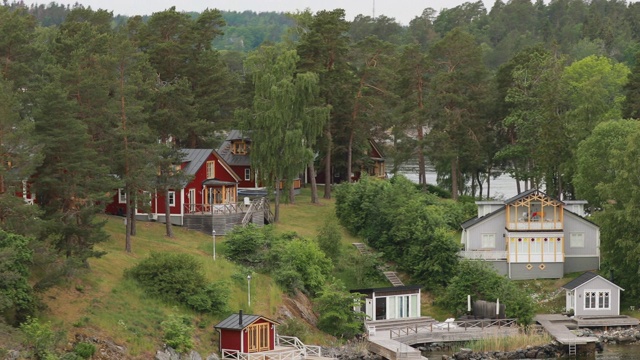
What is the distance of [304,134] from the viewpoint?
3115 inches

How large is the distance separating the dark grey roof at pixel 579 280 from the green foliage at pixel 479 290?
9.52 ft

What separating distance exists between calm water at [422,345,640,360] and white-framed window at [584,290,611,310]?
436cm

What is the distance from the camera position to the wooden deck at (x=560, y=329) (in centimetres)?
6188

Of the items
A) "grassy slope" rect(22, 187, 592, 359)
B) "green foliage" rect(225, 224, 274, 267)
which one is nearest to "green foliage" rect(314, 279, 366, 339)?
"grassy slope" rect(22, 187, 592, 359)

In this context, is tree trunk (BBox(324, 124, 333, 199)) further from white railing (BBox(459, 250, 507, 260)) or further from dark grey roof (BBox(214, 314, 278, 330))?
dark grey roof (BBox(214, 314, 278, 330))

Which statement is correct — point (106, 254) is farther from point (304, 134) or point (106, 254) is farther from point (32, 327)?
point (304, 134)

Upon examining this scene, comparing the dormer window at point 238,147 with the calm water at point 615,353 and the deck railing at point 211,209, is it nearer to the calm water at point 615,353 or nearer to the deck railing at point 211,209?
the deck railing at point 211,209

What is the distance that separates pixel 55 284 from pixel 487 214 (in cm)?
2936

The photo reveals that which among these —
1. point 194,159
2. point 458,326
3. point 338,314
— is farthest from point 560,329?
point 194,159

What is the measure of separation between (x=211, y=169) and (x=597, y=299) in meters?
24.5

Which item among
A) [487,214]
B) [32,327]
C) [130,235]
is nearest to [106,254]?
[130,235]

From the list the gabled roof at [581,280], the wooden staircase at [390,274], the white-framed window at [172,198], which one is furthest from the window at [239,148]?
the gabled roof at [581,280]

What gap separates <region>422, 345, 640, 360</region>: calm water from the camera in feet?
200

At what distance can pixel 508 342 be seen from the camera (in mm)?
61906
